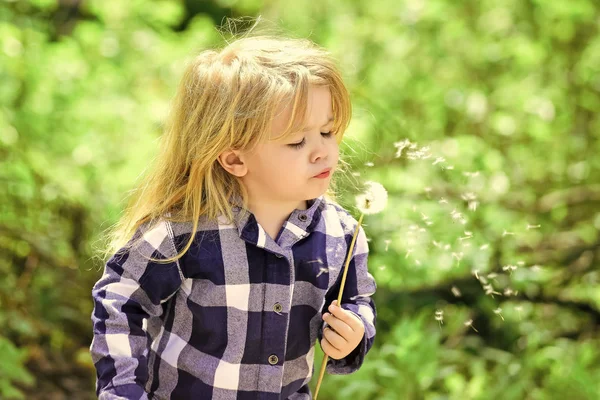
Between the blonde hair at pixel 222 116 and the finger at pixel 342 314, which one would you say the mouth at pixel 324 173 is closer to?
the blonde hair at pixel 222 116

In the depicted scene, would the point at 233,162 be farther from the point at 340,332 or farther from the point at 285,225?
the point at 340,332

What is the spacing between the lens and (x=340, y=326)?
169 centimetres

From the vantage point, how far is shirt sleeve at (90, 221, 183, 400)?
5.20 feet

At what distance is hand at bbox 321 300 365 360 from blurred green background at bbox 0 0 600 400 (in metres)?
1.33

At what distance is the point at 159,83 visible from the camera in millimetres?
4340

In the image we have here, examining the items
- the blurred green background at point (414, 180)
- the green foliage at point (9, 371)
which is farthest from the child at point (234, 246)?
the green foliage at point (9, 371)

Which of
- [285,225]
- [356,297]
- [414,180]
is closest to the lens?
[285,225]

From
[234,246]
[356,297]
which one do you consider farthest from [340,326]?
[234,246]

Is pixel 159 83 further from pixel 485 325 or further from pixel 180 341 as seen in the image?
pixel 180 341

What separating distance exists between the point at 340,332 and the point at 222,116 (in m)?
0.50

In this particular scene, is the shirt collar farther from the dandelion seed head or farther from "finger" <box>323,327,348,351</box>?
"finger" <box>323,327,348,351</box>

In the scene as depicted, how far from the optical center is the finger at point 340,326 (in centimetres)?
169

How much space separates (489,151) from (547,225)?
498 millimetres

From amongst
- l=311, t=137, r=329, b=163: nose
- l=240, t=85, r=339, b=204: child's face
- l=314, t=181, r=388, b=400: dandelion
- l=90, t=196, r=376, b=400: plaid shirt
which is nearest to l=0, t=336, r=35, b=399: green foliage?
l=90, t=196, r=376, b=400: plaid shirt
